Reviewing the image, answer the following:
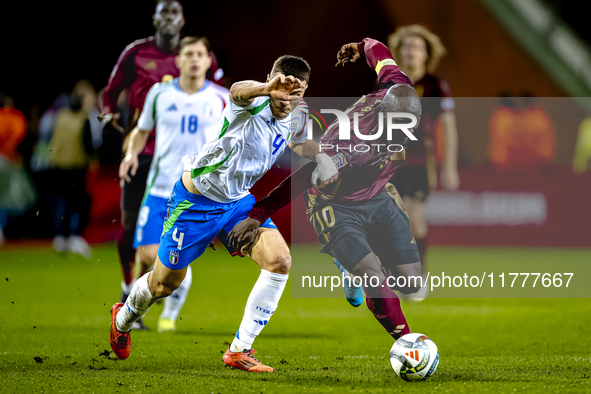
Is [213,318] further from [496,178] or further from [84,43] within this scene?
[84,43]

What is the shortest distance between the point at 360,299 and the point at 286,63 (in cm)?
185

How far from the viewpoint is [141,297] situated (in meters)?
4.86

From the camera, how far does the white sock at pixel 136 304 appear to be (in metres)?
4.84

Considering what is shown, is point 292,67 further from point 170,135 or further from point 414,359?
point 170,135

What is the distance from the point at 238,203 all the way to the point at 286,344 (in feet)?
4.69

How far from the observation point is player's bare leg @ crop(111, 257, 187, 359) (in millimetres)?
4746

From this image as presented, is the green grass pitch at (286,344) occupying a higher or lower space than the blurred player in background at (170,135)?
lower

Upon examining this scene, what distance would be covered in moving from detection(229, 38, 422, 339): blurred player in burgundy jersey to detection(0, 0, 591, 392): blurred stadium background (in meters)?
0.72

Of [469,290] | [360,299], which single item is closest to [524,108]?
[469,290]

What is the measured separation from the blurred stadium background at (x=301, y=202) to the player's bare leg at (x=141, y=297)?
0.19 metres

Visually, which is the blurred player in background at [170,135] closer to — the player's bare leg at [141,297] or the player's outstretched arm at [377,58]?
the player's bare leg at [141,297]

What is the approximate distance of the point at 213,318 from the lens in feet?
22.4

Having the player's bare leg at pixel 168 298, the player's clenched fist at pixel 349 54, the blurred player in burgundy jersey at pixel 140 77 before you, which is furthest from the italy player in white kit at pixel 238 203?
the blurred player in burgundy jersey at pixel 140 77

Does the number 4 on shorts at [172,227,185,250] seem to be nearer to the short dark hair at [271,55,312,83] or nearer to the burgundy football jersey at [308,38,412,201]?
the burgundy football jersey at [308,38,412,201]
